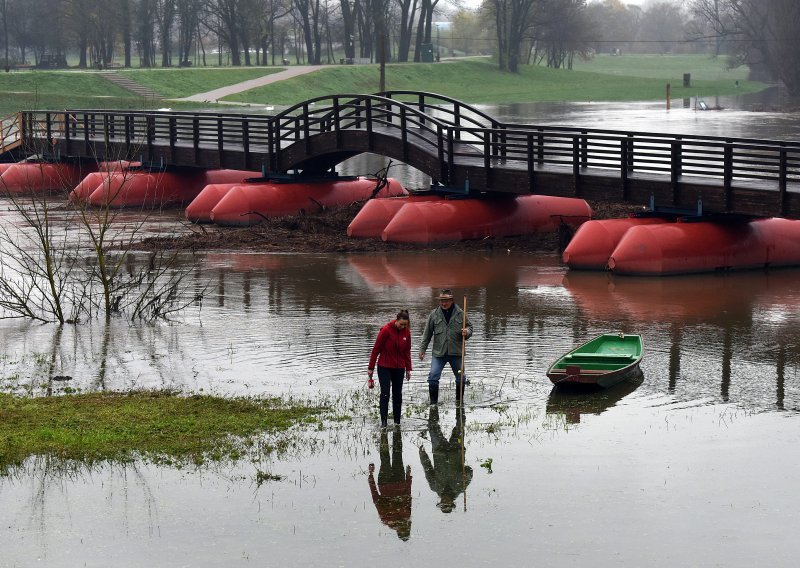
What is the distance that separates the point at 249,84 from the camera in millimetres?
98188

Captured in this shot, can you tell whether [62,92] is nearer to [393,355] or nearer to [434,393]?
[434,393]

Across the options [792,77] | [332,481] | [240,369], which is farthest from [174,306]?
[792,77]

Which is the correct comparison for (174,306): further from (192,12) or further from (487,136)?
(192,12)

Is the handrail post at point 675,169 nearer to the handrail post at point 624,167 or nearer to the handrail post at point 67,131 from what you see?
the handrail post at point 624,167

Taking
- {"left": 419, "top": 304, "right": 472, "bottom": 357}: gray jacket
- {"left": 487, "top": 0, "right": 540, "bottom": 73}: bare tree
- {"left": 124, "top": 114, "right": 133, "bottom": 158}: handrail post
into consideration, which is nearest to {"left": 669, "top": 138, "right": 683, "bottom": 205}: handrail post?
{"left": 419, "top": 304, "right": 472, "bottom": 357}: gray jacket

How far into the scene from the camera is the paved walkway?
89319mm

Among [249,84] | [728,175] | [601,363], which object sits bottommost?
[601,363]

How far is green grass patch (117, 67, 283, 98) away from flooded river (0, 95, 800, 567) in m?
71.0

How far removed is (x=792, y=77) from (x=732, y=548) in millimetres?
93362

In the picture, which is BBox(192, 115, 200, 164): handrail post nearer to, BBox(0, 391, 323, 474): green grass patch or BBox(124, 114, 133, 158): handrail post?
BBox(124, 114, 133, 158): handrail post

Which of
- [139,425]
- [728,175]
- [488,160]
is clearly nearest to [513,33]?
[488,160]

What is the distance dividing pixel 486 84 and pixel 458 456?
102272 millimetres

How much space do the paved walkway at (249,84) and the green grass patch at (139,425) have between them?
70521 millimetres

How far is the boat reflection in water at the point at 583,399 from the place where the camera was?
1614 centimetres
